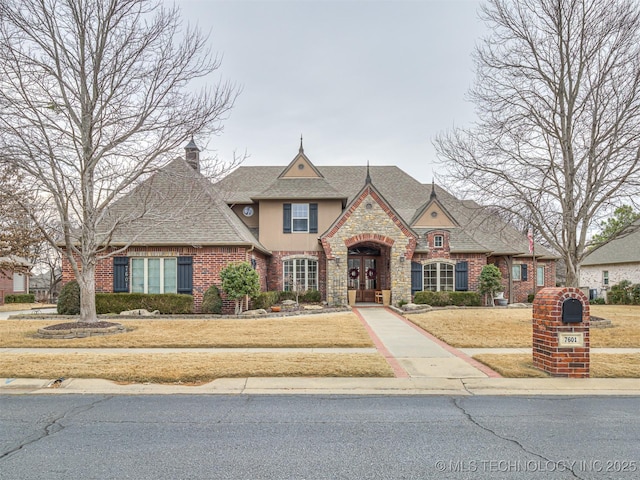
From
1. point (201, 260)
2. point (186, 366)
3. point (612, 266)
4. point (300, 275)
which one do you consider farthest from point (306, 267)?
point (612, 266)

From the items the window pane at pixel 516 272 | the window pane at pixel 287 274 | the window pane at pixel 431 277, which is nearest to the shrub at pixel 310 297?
the window pane at pixel 287 274

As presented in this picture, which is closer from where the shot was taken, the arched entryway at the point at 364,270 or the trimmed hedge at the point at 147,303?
the trimmed hedge at the point at 147,303

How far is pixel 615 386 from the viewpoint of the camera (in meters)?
8.19

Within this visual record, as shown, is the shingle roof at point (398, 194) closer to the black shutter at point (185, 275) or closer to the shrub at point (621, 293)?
the black shutter at point (185, 275)

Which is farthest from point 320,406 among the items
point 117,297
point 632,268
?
point 632,268

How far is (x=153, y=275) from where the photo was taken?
21094 millimetres

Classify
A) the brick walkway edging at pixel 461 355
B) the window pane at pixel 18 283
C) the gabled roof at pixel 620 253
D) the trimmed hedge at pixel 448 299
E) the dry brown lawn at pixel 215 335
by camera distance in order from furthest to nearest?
the window pane at pixel 18 283 → the gabled roof at pixel 620 253 → the trimmed hedge at pixel 448 299 → the dry brown lawn at pixel 215 335 → the brick walkway edging at pixel 461 355

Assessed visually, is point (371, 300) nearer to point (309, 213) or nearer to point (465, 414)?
point (309, 213)

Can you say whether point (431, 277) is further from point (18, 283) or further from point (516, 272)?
point (18, 283)

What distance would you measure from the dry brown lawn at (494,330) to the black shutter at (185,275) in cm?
947

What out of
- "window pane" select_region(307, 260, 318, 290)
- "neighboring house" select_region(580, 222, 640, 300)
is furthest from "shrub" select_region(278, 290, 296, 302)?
"neighboring house" select_region(580, 222, 640, 300)

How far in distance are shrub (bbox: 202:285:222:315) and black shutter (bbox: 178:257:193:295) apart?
1039 mm

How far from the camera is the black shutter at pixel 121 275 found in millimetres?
20969

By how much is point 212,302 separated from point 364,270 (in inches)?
414
